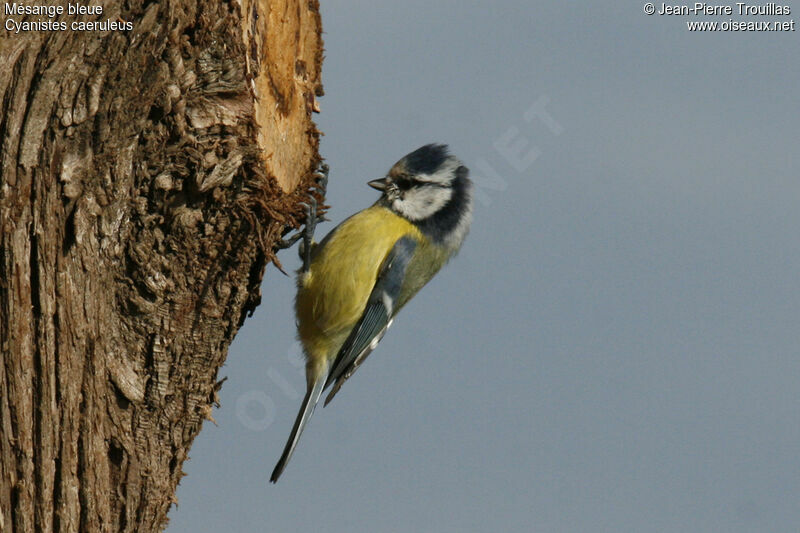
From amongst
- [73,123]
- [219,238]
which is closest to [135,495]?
[219,238]

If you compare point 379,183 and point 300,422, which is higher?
point 379,183

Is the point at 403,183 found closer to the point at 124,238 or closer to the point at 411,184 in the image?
the point at 411,184

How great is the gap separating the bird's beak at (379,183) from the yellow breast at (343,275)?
0.21 m

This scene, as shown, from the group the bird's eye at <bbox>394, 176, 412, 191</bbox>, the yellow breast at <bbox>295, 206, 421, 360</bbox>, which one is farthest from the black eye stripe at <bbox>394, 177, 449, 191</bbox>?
the yellow breast at <bbox>295, 206, 421, 360</bbox>

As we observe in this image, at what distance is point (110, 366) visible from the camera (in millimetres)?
3156

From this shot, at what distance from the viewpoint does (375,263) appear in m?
4.79

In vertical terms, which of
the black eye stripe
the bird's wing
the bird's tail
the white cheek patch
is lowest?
the bird's tail

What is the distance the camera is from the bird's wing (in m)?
4.82

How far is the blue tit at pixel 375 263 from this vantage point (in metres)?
4.76

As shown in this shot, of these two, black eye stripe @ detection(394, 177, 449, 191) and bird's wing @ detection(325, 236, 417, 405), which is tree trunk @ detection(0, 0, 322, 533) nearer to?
bird's wing @ detection(325, 236, 417, 405)

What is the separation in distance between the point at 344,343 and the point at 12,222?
7.61ft

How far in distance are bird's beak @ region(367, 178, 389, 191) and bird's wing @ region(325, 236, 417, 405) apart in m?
0.37

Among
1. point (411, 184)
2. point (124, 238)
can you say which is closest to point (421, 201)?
point (411, 184)

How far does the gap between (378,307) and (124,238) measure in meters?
1.98
